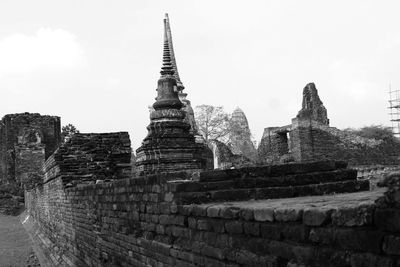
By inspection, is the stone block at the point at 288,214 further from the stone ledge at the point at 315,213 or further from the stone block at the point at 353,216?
the stone block at the point at 353,216

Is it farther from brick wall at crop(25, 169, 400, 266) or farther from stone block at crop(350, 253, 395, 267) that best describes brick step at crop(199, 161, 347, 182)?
stone block at crop(350, 253, 395, 267)

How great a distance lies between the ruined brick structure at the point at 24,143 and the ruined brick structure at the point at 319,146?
11847 millimetres

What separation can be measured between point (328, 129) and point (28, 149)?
15142 millimetres

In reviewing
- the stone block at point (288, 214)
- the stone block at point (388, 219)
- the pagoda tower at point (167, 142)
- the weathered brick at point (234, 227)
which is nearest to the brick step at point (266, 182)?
the weathered brick at point (234, 227)

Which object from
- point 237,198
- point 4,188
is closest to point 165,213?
point 237,198

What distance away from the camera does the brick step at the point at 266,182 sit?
407 cm

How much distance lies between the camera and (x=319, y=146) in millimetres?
19203

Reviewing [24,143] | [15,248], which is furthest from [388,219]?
[24,143]

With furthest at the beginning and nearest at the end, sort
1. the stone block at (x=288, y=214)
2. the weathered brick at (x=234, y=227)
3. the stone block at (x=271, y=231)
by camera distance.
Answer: the weathered brick at (x=234, y=227) < the stone block at (x=271, y=231) < the stone block at (x=288, y=214)

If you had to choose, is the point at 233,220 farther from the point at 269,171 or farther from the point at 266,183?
the point at 269,171

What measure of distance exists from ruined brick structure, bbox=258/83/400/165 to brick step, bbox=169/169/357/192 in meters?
13.5

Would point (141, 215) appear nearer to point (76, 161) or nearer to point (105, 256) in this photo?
point (105, 256)

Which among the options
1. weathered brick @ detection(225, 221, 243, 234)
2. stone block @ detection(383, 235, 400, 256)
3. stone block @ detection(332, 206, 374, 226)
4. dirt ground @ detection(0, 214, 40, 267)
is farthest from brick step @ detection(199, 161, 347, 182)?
dirt ground @ detection(0, 214, 40, 267)

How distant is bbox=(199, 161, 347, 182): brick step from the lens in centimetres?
421
